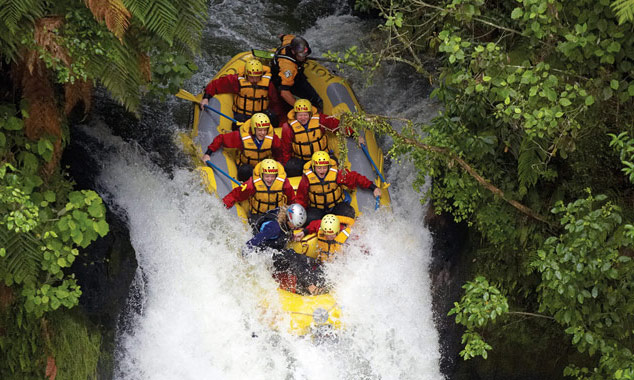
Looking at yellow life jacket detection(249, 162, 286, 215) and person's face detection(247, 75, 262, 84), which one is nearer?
yellow life jacket detection(249, 162, 286, 215)

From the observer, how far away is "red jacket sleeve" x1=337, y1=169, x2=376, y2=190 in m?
7.48

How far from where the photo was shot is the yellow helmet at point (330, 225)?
6820mm

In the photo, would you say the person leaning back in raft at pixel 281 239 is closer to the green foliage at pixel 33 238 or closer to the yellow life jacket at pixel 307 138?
the yellow life jacket at pixel 307 138

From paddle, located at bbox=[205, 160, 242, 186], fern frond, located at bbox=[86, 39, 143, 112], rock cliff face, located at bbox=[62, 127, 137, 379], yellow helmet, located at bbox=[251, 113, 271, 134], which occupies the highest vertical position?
fern frond, located at bbox=[86, 39, 143, 112]

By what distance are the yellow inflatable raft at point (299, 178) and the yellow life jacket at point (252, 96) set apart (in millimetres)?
130

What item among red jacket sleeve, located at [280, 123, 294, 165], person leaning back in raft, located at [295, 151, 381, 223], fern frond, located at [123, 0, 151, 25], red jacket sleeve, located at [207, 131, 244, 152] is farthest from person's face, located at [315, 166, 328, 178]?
fern frond, located at [123, 0, 151, 25]

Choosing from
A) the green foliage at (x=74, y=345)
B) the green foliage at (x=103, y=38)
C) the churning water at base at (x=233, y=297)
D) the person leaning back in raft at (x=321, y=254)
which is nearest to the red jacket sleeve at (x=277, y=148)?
the churning water at base at (x=233, y=297)

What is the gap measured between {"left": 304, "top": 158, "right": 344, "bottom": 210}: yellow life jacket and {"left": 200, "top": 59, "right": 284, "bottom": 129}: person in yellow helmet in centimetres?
143

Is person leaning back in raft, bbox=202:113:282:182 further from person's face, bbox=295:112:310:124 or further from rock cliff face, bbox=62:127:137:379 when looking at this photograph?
rock cliff face, bbox=62:127:137:379

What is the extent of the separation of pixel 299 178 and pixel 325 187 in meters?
0.61

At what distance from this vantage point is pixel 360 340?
6.66 metres

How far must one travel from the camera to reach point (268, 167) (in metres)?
7.35

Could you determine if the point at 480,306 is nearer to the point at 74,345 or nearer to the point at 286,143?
the point at 286,143

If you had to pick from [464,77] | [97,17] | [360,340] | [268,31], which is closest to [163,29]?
[97,17]
